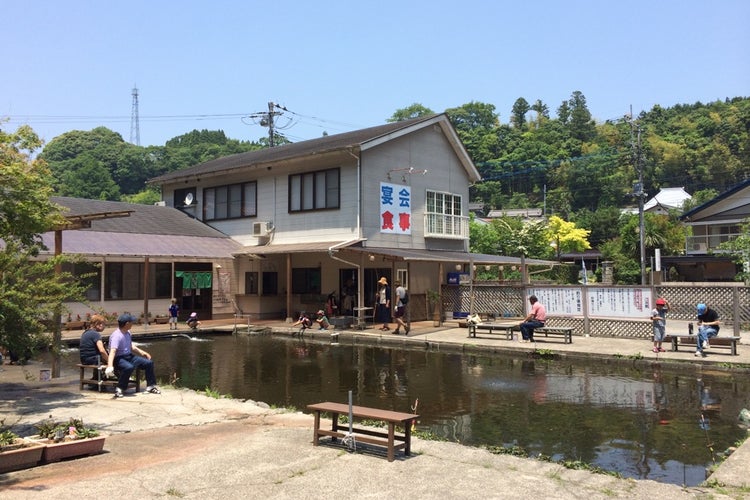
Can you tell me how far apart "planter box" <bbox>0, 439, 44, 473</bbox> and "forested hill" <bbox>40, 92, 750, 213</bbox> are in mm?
72320

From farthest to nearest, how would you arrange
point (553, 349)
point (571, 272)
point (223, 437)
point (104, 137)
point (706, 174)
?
point (104, 137) → point (706, 174) → point (571, 272) → point (553, 349) → point (223, 437)

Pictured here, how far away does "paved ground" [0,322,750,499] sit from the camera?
5.49m

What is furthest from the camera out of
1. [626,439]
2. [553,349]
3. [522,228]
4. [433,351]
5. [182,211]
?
[522,228]

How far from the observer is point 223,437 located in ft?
24.8

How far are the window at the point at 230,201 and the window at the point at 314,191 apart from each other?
259 cm

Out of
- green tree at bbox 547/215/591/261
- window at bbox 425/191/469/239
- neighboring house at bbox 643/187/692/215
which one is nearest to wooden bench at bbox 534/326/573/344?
window at bbox 425/191/469/239

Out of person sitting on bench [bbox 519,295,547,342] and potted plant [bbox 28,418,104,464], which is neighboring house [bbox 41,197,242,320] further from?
potted plant [bbox 28,418,104,464]

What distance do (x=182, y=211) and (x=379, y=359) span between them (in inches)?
727

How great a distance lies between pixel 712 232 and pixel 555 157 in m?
49.5

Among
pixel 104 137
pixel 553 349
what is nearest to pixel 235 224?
pixel 553 349

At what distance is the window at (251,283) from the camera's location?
27.5 m

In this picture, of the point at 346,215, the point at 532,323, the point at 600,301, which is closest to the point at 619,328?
the point at 600,301

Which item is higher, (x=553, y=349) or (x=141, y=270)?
(x=141, y=270)

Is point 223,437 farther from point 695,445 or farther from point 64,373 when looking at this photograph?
point 64,373
